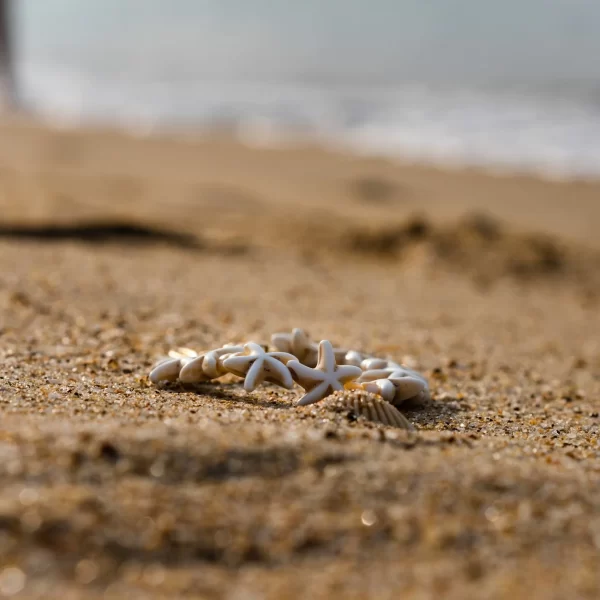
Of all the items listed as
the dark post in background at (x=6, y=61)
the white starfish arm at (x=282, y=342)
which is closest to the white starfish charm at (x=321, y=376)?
the white starfish arm at (x=282, y=342)

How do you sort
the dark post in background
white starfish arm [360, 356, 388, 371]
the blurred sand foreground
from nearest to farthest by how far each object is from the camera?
the blurred sand foreground, white starfish arm [360, 356, 388, 371], the dark post in background

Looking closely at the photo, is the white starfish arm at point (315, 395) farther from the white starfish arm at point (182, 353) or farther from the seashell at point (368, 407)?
the white starfish arm at point (182, 353)

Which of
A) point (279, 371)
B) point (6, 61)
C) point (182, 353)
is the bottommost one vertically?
point (182, 353)

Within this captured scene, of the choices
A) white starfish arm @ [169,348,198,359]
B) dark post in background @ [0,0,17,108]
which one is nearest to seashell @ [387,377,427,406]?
white starfish arm @ [169,348,198,359]

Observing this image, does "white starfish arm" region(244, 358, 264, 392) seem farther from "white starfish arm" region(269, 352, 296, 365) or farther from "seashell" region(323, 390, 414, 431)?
"seashell" region(323, 390, 414, 431)

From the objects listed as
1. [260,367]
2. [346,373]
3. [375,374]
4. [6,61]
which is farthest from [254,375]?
[6,61]

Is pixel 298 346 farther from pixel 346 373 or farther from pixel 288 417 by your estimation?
pixel 288 417

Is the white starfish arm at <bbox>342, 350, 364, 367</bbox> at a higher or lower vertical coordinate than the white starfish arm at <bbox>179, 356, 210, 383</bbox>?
lower
